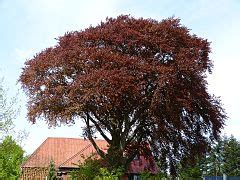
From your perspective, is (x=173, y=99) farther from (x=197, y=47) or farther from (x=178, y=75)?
(x=197, y=47)

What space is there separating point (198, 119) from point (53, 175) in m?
16.2

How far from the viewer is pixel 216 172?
8562 centimetres

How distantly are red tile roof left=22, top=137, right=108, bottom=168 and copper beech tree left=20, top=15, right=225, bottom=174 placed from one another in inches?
725

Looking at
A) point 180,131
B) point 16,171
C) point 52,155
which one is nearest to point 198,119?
point 180,131

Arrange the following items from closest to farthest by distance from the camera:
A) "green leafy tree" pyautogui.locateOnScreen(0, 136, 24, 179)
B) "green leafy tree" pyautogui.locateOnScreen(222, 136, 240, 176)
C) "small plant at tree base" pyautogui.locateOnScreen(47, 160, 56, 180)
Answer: "green leafy tree" pyautogui.locateOnScreen(0, 136, 24, 179)
"small plant at tree base" pyautogui.locateOnScreen(47, 160, 56, 180)
"green leafy tree" pyautogui.locateOnScreen(222, 136, 240, 176)

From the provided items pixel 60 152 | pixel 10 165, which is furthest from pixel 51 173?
pixel 10 165

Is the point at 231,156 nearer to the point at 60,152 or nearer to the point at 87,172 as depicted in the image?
the point at 60,152

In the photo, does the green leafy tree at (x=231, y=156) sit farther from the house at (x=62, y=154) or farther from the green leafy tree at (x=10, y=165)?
the green leafy tree at (x=10, y=165)

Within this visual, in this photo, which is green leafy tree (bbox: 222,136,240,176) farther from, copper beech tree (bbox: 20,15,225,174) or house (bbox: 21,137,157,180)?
copper beech tree (bbox: 20,15,225,174)

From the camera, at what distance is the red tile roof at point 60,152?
1777 inches

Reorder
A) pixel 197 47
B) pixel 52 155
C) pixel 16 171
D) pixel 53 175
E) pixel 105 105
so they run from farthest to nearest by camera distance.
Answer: pixel 52 155 → pixel 53 175 → pixel 197 47 → pixel 105 105 → pixel 16 171

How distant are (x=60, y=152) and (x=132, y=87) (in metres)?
25.8

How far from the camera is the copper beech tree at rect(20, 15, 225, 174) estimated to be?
23266 mm

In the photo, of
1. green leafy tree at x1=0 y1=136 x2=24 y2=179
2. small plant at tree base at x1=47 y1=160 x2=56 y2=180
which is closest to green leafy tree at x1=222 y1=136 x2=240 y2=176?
small plant at tree base at x1=47 y1=160 x2=56 y2=180
